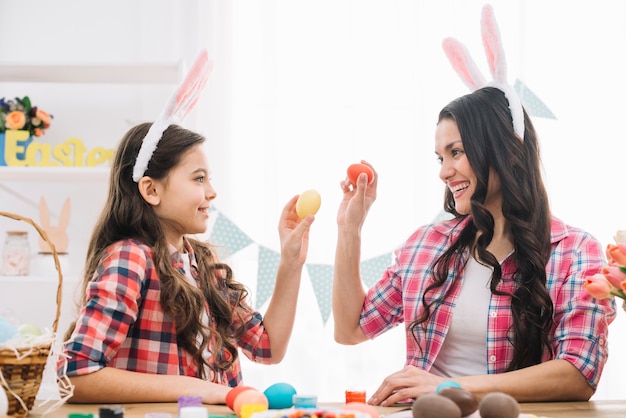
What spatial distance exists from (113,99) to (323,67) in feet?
2.63

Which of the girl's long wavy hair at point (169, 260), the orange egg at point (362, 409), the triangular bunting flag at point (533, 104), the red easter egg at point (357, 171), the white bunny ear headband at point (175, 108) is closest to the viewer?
the orange egg at point (362, 409)

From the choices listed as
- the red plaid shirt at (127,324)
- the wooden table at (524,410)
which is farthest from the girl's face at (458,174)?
the red plaid shirt at (127,324)

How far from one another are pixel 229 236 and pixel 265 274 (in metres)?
0.19

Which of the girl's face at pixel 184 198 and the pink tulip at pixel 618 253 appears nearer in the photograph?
the pink tulip at pixel 618 253

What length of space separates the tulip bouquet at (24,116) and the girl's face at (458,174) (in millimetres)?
1506

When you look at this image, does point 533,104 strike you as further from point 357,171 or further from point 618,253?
point 618,253

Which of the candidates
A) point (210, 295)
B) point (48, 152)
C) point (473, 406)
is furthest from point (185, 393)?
point (48, 152)

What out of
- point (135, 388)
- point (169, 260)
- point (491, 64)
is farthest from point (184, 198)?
point (491, 64)

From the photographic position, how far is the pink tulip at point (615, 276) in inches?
45.4

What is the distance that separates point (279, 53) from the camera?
2.77m

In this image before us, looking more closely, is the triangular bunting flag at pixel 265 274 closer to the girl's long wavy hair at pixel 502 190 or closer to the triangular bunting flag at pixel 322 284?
the triangular bunting flag at pixel 322 284

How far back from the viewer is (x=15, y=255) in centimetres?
250

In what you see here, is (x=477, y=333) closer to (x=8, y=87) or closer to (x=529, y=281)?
(x=529, y=281)

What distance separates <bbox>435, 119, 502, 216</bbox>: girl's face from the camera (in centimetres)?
173
